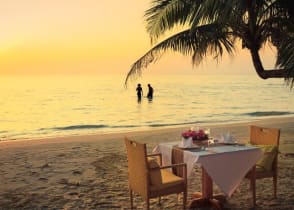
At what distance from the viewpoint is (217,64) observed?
7375 mm

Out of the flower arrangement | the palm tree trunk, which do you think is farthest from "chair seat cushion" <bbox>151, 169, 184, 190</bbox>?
the palm tree trunk

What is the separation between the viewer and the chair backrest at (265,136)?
16.3 feet

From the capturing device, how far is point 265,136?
5137mm

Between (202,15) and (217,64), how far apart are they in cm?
318

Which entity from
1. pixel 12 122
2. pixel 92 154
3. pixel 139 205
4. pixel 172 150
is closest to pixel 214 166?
pixel 172 150

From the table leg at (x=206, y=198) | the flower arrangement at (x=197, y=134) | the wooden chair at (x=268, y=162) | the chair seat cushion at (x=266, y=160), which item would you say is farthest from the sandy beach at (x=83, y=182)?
the flower arrangement at (x=197, y=134)

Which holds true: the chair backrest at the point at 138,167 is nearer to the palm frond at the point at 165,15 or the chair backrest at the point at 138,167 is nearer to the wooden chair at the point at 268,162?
the wooden chair at the point at 268,162

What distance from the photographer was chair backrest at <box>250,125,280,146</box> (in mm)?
4961

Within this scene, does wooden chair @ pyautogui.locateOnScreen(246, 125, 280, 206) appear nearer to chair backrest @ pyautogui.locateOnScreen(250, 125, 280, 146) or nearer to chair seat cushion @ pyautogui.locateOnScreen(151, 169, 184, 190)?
chair backrest @ pyautogui.locateOnScreen(250, 125, 280, 146)

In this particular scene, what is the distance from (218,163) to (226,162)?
12 centimetres

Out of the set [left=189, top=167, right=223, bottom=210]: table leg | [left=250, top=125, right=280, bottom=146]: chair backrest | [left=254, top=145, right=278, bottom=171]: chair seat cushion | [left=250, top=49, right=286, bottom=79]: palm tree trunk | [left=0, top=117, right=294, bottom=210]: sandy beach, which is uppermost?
[left=250, top=49, right=286, bottom=79]: palm tree trunk

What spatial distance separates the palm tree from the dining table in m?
1.10

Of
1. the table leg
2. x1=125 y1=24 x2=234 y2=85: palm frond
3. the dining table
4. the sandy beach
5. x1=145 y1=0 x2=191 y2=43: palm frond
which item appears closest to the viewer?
the dining table

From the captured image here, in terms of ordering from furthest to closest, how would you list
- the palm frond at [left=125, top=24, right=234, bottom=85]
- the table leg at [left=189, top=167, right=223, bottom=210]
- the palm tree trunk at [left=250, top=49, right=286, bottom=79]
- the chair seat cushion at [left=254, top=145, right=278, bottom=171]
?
the palm frond at [left=125, top=24, right=234, bottom=85]
the palm tree trunk at [left=250, top=49, right=286, bottom=79]
the chair seat cushion at [left=254, top=145, right=278, bottom=171]
the table leg at [left=189, top=167, right=223, bottom=210]
